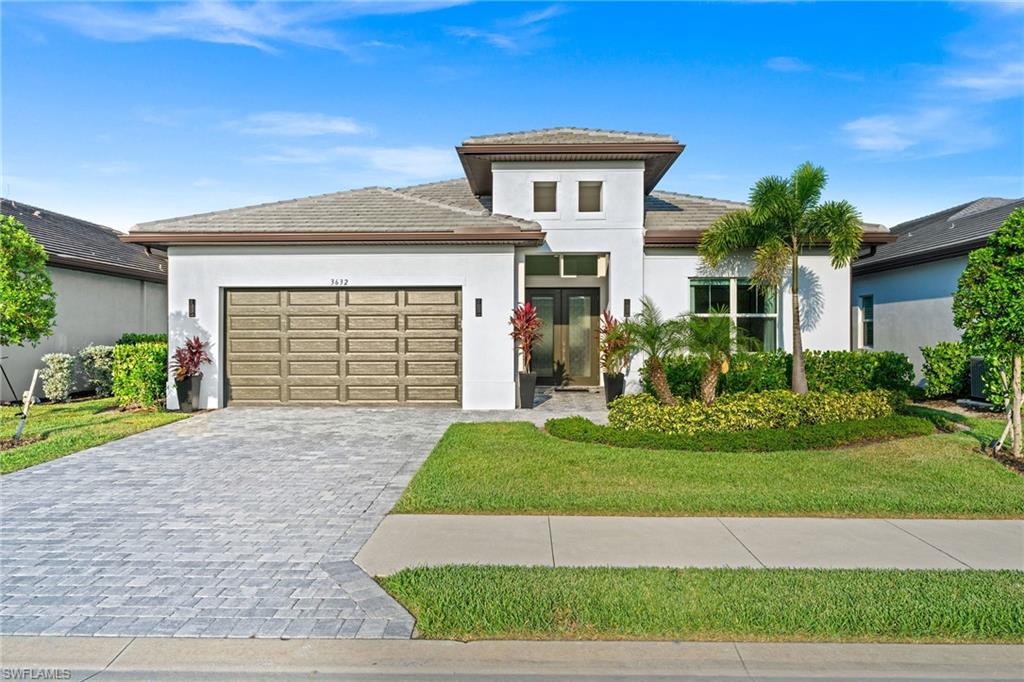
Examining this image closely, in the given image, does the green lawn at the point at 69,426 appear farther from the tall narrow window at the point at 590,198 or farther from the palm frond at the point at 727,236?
the palm frond at the point at 727,236

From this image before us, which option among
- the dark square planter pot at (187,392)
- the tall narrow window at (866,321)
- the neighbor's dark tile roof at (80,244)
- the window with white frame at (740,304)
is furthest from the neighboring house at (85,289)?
the tall narrow window at (866,321)

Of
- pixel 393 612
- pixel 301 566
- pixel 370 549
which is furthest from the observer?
pixel 370 549

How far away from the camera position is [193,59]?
505 inches

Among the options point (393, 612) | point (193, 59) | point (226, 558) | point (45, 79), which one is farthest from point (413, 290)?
point (393, 612)

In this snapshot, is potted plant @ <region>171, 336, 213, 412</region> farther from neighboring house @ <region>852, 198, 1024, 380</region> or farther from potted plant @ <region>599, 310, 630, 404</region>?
neighboring house @ <region>852, 198, 1024, 380</region>

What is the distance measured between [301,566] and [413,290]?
8853mm

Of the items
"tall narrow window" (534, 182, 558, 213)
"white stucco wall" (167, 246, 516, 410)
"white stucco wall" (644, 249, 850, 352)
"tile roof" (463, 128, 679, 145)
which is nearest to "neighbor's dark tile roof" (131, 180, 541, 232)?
"white stucco wall" (167, 246, 516, 410)

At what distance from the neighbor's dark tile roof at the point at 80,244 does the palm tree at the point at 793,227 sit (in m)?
14.6

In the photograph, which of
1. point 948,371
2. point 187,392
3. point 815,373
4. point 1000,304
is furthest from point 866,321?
point 187,392

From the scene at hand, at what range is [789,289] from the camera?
47.9 feet

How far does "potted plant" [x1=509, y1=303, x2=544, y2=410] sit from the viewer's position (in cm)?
1277

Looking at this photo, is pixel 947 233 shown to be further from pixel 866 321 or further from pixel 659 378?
pixel 659 378

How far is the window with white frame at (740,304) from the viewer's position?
48.3ft

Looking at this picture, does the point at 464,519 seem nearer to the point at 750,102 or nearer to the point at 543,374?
the point at 543,374
